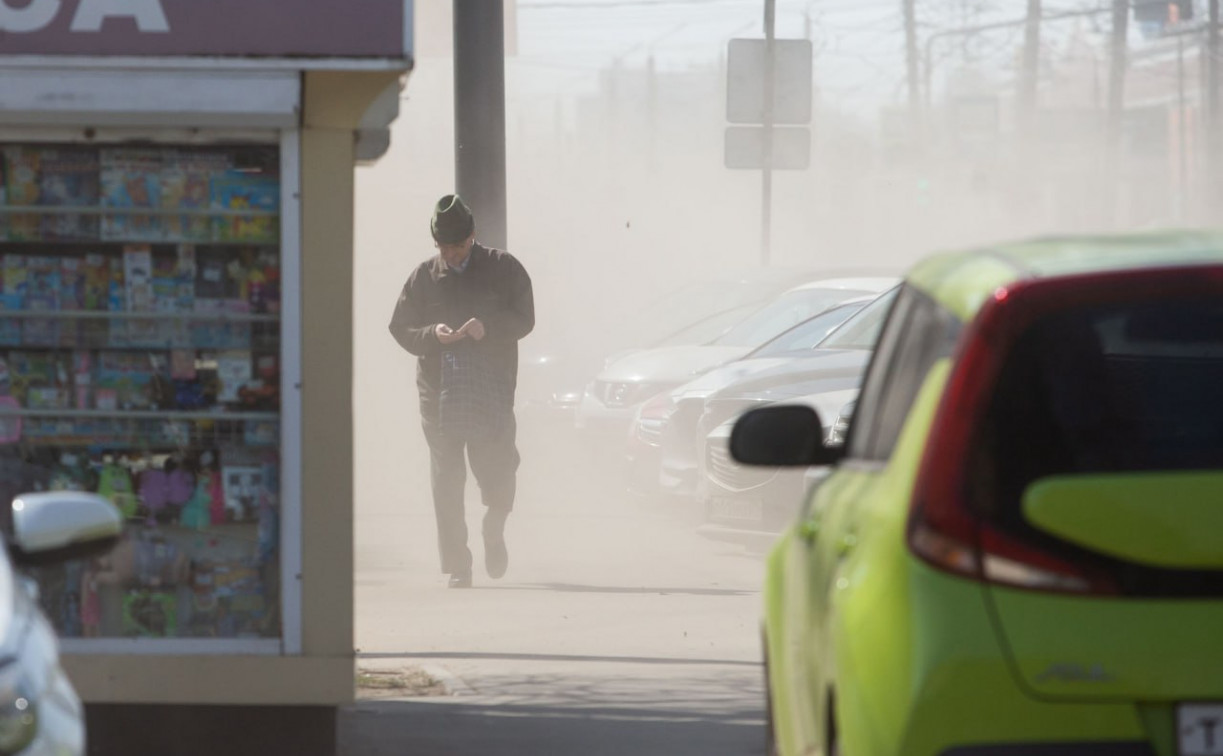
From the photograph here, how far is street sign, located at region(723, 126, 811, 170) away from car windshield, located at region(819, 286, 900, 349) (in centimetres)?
959

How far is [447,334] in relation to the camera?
10.2 meters

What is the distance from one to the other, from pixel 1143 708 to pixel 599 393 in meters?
13.2

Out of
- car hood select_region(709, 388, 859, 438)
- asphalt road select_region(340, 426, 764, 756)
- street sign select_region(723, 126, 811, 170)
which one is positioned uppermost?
street sign select_region(723, 126, 811, 170)

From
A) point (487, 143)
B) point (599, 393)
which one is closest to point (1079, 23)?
point (599, 393)

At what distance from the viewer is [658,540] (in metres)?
13.6

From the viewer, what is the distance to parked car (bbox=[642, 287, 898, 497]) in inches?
499

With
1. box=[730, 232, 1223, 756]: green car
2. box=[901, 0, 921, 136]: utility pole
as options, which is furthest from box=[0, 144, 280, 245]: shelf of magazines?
box=[901, 0, 921, 136]: utility pole

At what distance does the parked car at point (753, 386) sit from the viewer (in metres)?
12.7

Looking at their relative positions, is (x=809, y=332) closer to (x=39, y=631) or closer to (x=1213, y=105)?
(x=39, y=631)

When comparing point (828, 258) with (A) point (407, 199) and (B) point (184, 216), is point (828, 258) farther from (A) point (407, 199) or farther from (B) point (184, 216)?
(B) point (184, 216)

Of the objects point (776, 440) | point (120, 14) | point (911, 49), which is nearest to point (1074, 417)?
point (776, 440)

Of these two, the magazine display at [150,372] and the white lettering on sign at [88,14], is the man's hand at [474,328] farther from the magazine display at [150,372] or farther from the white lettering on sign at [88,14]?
the white lettering on sign at [88,14]

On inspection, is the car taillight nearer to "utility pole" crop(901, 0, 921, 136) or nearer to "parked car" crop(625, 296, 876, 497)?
"parked car" crop(625, 296, 876, 497)

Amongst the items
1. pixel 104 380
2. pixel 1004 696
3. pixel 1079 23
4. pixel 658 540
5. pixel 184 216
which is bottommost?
pixel 658 540
